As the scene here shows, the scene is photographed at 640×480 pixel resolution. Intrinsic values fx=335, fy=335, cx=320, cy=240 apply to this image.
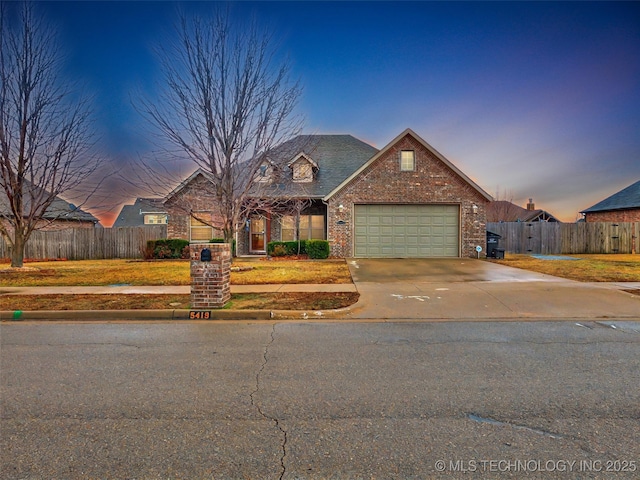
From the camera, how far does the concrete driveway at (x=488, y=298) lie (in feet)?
21.9

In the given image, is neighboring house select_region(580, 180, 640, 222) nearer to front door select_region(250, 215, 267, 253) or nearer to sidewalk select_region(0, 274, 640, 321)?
sidewalk select_region(0, 274, 640, 321)

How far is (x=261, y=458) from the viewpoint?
2336 mm

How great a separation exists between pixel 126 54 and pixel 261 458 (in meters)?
16.5

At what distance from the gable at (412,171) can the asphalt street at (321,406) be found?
13.9 metres

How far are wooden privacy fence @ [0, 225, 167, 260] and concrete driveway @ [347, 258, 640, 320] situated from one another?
1737 centimetres

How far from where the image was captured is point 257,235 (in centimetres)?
2144

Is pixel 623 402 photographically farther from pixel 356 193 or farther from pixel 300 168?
pixel 300 168

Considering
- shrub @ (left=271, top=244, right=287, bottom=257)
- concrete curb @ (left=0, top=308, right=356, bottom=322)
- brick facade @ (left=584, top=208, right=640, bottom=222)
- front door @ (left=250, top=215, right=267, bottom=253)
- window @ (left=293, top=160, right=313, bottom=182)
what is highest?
window @ (left=293, top=160, right=313, bottom=182)

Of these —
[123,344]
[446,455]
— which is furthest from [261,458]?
[123,344]

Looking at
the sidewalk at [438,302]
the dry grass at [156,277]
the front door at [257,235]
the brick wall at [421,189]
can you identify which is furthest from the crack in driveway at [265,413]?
the front door at [257,235]

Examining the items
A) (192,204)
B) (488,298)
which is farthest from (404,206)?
(192,204)

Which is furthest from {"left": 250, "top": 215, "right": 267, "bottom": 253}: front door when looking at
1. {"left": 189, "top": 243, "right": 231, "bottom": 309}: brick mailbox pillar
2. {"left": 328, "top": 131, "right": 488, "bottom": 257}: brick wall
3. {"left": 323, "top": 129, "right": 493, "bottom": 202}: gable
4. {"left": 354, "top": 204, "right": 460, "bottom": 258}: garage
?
{"left": 189, "top": 243, "right": 231, "bottom": 309}: brick mailbox pillar

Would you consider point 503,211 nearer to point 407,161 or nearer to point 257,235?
point 407,161

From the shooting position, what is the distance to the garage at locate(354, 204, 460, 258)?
61.5 ft
